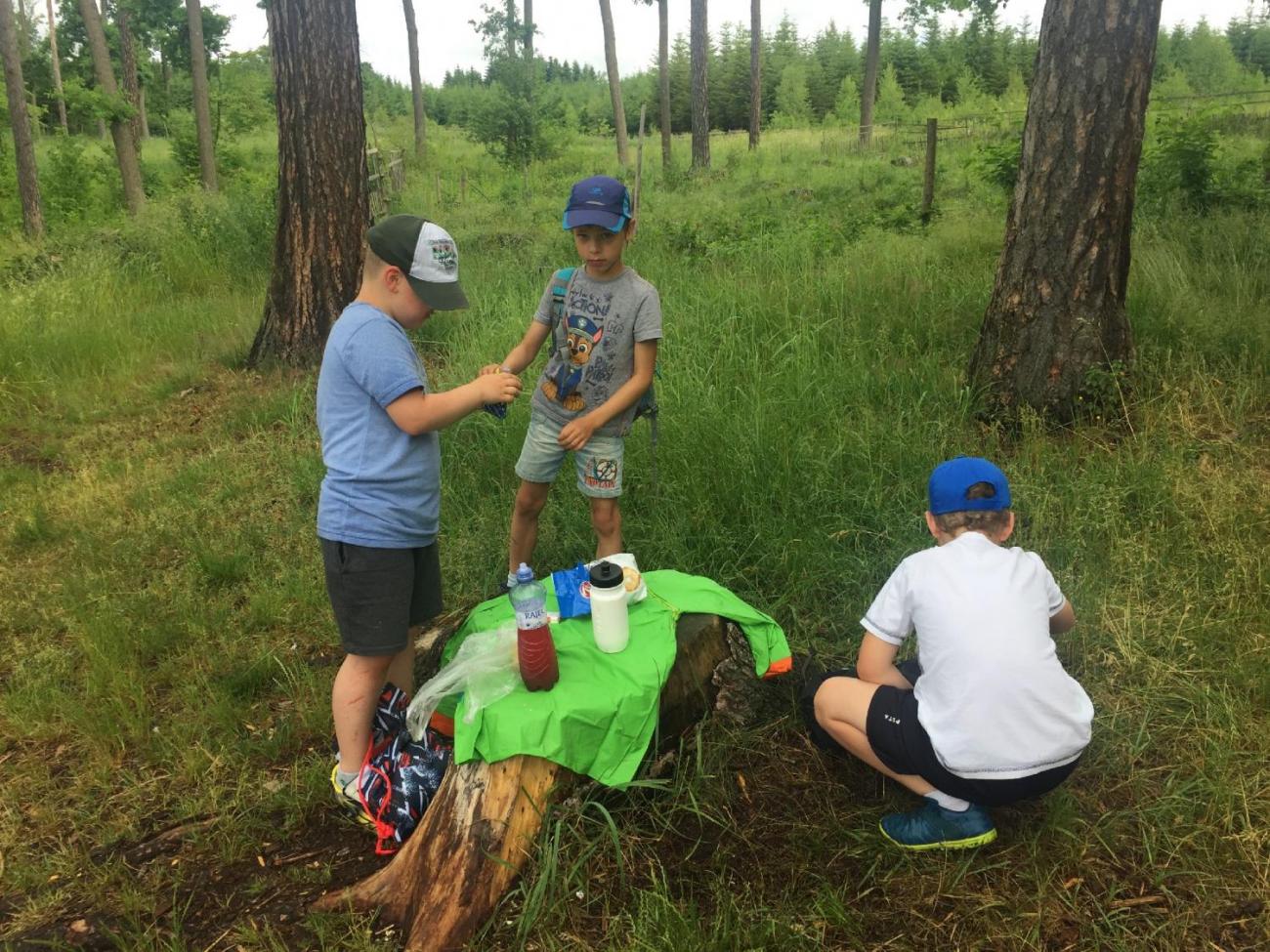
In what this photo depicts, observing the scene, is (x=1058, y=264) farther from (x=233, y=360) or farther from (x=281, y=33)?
(x=233, y=360)

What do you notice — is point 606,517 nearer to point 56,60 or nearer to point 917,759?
point 917,759

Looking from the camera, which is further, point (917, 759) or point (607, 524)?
point (607, 524)

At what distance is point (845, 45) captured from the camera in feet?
153

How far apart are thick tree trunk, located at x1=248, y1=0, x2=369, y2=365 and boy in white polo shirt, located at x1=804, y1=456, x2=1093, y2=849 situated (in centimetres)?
519

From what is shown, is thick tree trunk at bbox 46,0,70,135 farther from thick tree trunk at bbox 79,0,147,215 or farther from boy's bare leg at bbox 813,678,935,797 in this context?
boy's bare leg at bbox 813,678,935,797

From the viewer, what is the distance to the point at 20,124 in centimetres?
1196

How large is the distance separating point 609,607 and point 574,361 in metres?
1.11

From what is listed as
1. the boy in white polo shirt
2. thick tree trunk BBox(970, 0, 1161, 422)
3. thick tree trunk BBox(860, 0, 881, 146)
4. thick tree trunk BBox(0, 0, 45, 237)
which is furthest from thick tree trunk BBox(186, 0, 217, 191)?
the boy in white polo shirt

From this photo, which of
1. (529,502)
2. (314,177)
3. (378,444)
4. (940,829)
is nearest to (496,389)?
(378,444)

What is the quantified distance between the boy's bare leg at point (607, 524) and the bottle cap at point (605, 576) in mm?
847

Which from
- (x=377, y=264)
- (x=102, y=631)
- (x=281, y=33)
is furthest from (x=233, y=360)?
(x=377, y=264)

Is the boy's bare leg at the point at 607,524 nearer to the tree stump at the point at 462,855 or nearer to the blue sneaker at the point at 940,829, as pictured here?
the tree stump at the point at 462,855

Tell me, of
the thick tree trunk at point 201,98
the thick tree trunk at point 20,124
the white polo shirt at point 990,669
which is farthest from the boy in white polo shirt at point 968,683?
the thick tree trunk at point 201,98

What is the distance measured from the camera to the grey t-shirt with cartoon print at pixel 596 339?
2.96 metres
